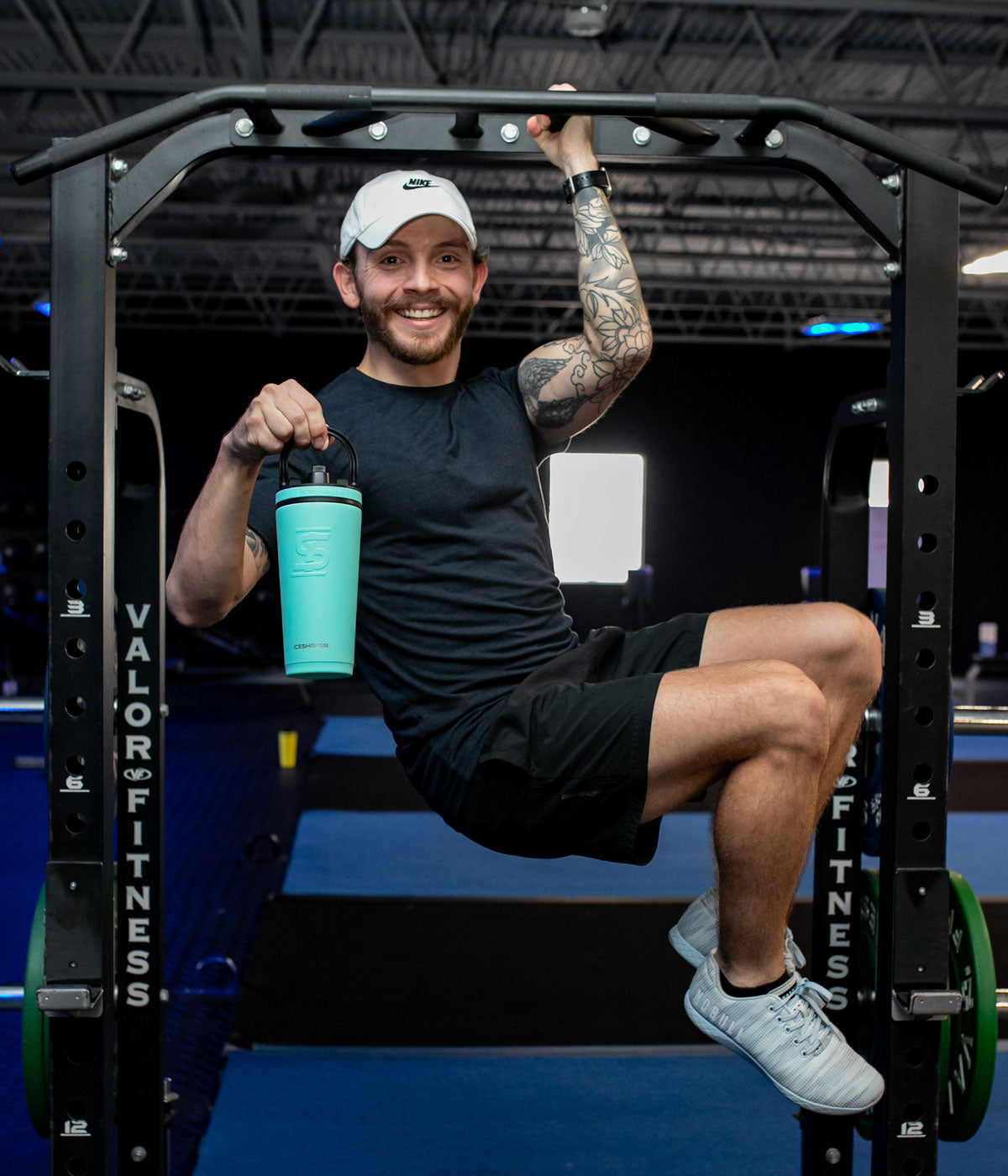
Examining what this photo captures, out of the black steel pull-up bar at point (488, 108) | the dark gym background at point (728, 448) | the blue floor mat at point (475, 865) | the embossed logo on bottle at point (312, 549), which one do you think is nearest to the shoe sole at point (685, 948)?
the embossed logo on bottle at point (312, 549)

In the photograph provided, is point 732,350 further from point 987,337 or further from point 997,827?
point 997,827

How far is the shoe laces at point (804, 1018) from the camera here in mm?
1295

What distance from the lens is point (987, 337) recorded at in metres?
12.2

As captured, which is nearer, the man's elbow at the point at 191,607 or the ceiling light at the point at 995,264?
the man's elbow at the point at 191,607

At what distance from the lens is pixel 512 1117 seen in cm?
206

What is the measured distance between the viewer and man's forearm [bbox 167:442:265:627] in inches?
51.3

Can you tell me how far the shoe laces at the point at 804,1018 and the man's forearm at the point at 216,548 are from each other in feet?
2.81

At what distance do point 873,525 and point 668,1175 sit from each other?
118 cm

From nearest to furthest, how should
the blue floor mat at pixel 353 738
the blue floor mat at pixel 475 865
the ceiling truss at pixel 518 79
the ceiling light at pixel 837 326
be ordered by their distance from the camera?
the blue floor mat at pixel 475 865 → the ceiling truss at pixel 518 79 → the blue floor mat at pixel 353 738 → the ceiling light at pixel 837 326

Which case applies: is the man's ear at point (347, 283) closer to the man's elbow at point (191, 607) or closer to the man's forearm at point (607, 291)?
the man's forearm at point (607, 291)

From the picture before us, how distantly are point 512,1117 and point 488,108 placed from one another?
1.79 m

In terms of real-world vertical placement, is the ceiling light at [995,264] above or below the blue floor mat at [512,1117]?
above

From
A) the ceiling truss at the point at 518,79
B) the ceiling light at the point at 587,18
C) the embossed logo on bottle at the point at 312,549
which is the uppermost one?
the ceiling truss at the point at 518,79

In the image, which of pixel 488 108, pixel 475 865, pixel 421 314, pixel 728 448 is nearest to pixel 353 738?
pixel 475 865
